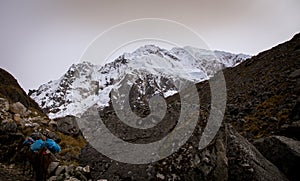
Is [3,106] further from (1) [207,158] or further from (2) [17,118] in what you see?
(1) [207,158]

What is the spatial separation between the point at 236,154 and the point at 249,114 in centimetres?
1362

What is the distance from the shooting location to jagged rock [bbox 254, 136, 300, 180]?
995 cm

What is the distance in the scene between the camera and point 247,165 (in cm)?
923

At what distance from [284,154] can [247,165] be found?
1.93m

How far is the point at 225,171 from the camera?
29.1 ft

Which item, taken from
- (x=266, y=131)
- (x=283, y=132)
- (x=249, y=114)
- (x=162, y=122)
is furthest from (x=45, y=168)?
(x=249, y=114)

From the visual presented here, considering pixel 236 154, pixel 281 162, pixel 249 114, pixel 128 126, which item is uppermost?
pixel 128 126

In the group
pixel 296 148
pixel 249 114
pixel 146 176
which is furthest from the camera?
pixel 249 114

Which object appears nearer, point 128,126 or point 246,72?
point 128,126

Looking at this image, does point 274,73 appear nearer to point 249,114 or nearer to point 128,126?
point 249,114

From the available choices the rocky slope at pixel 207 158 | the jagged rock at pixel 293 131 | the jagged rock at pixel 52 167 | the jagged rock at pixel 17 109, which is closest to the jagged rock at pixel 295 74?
the rocky slope at pixel 207 158

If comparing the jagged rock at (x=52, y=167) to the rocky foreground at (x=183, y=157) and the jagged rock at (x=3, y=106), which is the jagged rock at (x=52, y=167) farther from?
the jagged rock at (x=3, y=106)

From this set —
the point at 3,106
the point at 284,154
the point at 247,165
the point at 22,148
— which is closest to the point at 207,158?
the point at 247,165

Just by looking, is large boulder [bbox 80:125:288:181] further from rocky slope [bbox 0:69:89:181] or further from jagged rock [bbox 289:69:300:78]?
jagged rock [bbox 289:69:300:78]
